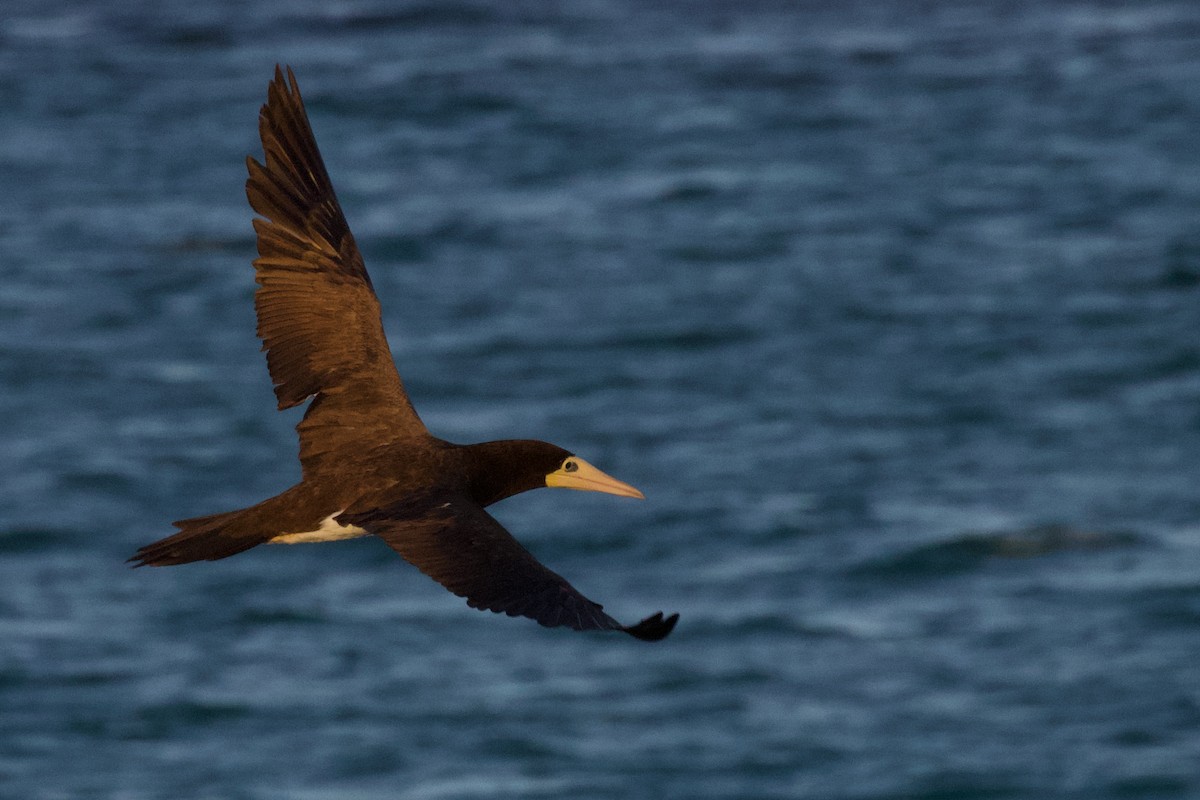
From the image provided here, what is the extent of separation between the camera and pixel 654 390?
39.1 metres

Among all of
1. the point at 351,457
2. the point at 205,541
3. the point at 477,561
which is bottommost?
the point at 477,561

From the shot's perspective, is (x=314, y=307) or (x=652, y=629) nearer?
(x=652, y=629)

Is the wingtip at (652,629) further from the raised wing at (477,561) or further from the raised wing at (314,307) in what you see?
the raised wing at (314,307)

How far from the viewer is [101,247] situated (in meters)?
46.0

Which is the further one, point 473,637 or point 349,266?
point 473,637

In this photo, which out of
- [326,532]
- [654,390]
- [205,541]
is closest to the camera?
[205,541]

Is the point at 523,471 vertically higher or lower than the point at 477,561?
higher

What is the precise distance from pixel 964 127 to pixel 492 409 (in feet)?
58.6

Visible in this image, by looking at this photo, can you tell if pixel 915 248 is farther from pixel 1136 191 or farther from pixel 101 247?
pixel 101 247

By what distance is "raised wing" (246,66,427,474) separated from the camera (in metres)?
9.96

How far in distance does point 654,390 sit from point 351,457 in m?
29.5

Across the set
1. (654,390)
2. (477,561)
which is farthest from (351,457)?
(654,390)

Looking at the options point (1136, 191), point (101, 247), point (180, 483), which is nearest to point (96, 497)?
point (180, 483)

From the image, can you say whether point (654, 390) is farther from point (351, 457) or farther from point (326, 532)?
point (326, 532)
